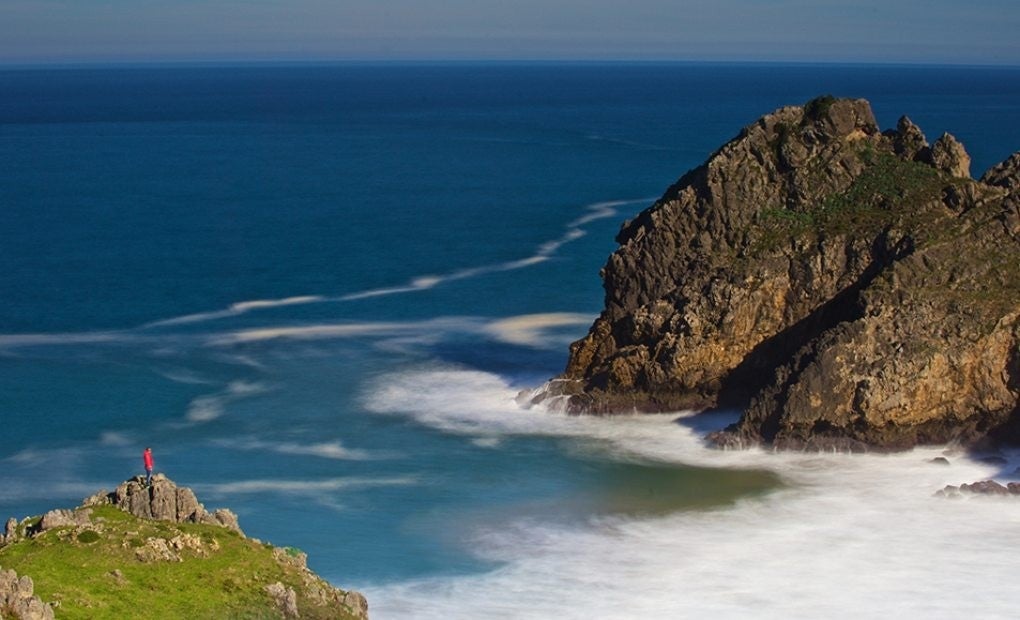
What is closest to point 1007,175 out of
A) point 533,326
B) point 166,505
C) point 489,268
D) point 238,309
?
point 533,326

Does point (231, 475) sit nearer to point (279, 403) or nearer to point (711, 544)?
point (279, 403)

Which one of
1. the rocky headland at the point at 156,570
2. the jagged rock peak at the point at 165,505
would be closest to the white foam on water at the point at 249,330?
the jagged rock peak at the point at 165,505

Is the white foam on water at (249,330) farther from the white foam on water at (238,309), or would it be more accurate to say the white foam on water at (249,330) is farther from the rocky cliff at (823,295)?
the rocky cliff at (823,295)

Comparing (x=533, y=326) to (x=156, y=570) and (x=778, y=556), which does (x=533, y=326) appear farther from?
(x=156, y=570)

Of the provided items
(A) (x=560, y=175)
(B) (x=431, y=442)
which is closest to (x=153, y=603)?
(B) (x=431, y=442)

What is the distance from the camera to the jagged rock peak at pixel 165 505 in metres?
42.1

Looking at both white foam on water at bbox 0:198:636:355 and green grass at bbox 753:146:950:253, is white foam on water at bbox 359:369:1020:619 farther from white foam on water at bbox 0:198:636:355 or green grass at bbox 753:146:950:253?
white foam on water at bbox 0:198:636:355

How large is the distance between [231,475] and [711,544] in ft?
59.3

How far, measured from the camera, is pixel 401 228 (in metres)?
121

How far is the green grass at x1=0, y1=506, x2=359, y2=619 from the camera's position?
3619 centimetres

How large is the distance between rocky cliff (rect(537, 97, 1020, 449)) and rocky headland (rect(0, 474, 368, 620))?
24.6 metres

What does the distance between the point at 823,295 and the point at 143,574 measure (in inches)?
1324

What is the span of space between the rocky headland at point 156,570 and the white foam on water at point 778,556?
6.33 m

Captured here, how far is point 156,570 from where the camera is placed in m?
38.0
